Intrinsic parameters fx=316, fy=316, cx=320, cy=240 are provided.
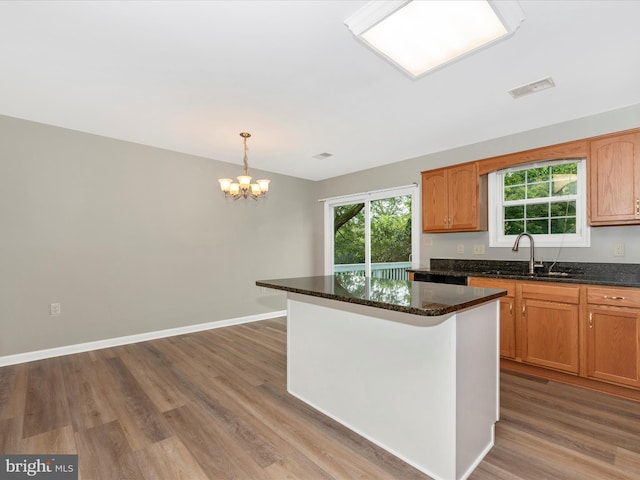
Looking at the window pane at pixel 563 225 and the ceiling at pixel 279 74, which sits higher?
the ceiling at pixel 279 74

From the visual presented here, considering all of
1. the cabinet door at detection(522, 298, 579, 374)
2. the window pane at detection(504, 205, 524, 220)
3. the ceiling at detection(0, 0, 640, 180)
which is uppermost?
the ceiling at detection(0, 0, 640, 180)

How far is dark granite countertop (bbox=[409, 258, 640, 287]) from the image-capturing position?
2.80m

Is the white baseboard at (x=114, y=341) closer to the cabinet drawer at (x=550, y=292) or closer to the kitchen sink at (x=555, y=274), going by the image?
the cabinet drawer at (x=550, y=292)

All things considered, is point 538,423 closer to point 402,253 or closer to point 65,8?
point 402,253

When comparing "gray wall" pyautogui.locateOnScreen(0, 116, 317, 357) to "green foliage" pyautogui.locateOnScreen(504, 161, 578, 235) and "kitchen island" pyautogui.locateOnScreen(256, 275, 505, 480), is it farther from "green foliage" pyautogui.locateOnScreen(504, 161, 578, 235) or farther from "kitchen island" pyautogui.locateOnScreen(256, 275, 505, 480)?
"green foliage" pyautogui.locateOnScreen(504, 161, 578, 235)

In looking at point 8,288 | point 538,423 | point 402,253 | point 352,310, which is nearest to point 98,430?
point 352,310

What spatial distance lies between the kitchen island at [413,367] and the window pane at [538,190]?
2267 millimetres

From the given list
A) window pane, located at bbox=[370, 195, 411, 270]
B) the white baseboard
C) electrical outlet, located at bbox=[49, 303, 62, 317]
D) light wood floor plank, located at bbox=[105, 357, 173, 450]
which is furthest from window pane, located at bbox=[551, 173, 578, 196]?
electrical outlet, located at bbox=[49, 303, 62, 317]

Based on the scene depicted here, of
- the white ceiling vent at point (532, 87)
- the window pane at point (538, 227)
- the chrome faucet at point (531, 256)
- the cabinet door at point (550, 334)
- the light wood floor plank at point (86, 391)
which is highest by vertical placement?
the white ceiling vent at point (532, 87)

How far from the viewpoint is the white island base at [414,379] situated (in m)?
1.62

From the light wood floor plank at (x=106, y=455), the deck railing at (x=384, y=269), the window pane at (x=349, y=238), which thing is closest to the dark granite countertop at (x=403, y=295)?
the light wood floor plank at (x=106, y=455)

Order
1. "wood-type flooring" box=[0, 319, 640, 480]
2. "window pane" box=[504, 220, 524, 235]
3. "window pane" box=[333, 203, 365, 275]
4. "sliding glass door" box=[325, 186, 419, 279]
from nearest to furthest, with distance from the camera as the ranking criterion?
"wood-type flooring" box=[0, 319, 640, 480] < "window pane" box=[504, 220, 524, 235] < "sliding glass door" box=[325, 186, 419, 279] < "window pane" box=[333, 203, 365, 275]

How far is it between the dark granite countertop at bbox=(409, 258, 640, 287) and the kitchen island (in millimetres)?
1339

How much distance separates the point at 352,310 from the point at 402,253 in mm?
2993
